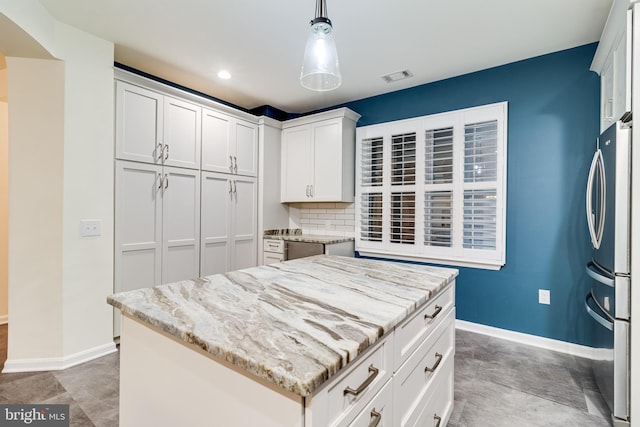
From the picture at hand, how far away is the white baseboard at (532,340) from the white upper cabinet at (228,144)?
2.92 meters

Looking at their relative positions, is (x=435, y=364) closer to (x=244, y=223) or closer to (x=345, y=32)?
(x=345, y=32)

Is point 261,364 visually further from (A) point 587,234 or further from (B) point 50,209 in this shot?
(A) point 587,234

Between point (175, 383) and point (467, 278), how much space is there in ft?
9.39

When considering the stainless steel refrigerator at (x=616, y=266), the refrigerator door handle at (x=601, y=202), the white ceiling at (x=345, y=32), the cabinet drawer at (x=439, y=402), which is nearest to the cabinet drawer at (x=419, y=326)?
the cabinet drawer at (x=439, y=402)

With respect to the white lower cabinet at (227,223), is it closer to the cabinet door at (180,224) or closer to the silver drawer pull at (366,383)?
the cabinet door at (180,224)

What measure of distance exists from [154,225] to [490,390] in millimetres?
2944

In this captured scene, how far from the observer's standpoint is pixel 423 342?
4.09 ft

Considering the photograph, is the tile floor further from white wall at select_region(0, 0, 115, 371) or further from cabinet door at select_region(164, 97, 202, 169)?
cabinet door at select_region(164, 97, 202, 169)

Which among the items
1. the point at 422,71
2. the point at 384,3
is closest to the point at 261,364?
the point at 384,3

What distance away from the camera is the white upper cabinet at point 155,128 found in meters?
2.60

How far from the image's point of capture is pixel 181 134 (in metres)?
3.03

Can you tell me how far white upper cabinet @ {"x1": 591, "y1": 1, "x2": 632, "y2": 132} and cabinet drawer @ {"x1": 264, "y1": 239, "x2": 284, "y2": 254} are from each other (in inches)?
119

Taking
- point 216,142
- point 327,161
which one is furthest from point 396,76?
point 216,142

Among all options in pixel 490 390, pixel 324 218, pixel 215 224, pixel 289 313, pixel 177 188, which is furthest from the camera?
pixel 324 218
